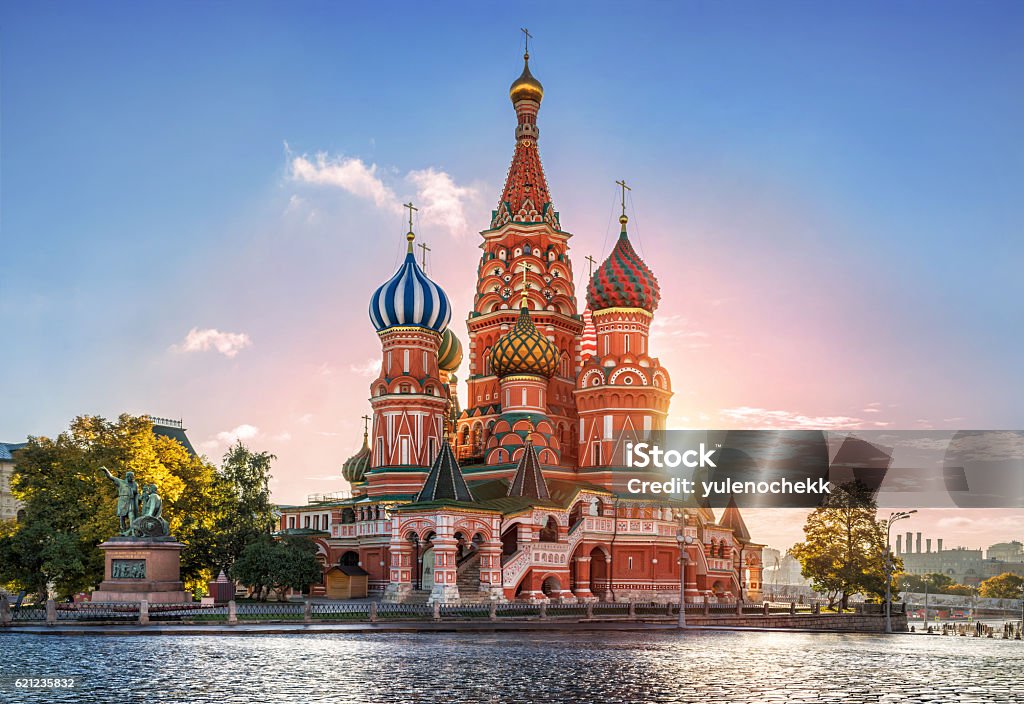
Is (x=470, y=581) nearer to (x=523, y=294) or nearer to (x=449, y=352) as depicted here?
(x=523, y=294)

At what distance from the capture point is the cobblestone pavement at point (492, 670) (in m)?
16.3

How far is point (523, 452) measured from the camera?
5456 centimetres

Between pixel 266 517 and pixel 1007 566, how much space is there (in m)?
138

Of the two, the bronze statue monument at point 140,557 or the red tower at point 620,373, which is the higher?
the red tower at point 620,373

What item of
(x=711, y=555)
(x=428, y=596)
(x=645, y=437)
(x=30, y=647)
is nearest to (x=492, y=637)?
(x=30, y=647)

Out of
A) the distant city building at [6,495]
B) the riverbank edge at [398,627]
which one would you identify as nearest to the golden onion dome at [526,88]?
the riverbank edge at [398,627]

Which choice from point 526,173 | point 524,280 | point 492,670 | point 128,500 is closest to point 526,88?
point 526,173

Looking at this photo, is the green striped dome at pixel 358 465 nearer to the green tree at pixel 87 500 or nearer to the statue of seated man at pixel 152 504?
the green tree at pixel 87 500

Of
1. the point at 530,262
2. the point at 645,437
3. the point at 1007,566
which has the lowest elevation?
the point at 1007,566

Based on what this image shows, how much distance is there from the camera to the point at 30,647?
949 inches

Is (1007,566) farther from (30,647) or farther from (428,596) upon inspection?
(30,647)

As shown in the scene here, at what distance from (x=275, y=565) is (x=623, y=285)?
84.1 feet

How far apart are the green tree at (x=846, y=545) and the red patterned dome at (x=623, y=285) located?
50.2ft

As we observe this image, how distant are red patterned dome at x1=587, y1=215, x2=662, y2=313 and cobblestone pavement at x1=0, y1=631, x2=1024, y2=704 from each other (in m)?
31.9
